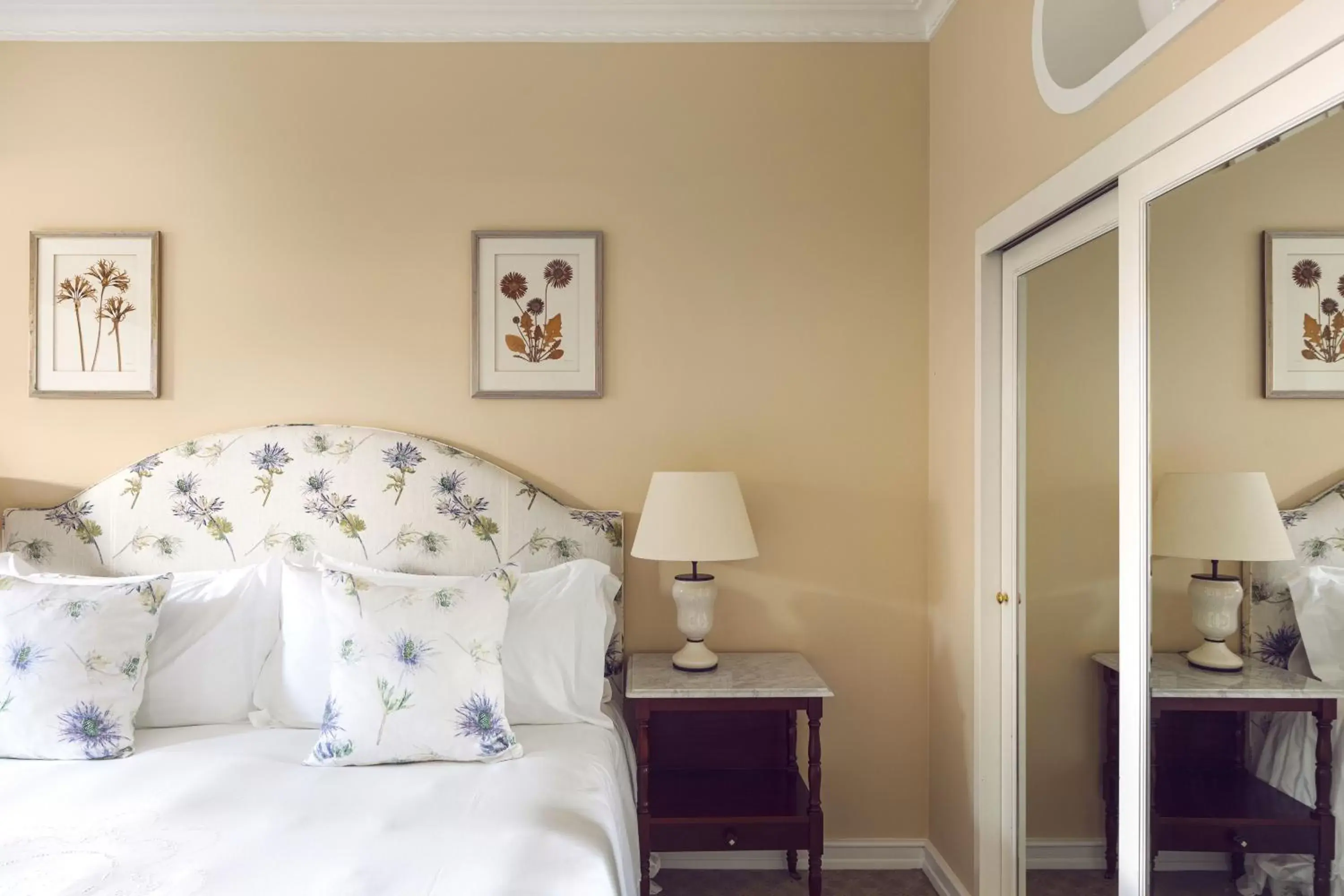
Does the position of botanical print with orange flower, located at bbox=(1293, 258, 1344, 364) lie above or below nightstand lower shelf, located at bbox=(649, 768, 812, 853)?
above

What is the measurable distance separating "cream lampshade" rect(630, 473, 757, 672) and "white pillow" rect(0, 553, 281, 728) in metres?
1.11

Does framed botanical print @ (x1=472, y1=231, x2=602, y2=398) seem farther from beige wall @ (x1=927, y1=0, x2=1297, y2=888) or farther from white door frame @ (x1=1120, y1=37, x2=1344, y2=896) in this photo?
white door frame @ (x1=1120, y1=37, x2=1344, y2=896)

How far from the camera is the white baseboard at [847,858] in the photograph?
271 centimetres

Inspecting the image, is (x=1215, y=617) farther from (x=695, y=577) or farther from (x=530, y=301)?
(x=530, y=301)

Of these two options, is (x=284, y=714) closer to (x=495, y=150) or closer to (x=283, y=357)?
(x=283, y=357)

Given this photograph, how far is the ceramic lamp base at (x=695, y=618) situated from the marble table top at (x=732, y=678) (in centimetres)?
3

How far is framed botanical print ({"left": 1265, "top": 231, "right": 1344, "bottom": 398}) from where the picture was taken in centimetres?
115

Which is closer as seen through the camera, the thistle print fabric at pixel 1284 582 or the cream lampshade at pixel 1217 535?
the thistle print fabric at pixel 1284 582

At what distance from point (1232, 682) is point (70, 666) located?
8.32ft

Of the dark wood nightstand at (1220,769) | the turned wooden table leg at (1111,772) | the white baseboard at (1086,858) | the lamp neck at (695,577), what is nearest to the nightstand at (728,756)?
the lamp neck at (695,577)

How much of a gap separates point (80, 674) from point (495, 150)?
1904mm

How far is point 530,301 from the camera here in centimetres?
276

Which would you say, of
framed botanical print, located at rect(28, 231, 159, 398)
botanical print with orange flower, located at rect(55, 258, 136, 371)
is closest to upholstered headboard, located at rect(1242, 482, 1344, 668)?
framed botanical print, located at rect(28, 231, 159, 398)

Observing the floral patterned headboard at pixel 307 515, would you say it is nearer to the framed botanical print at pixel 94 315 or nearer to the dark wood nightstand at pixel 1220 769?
the framed botanical print at pixel 94 315
